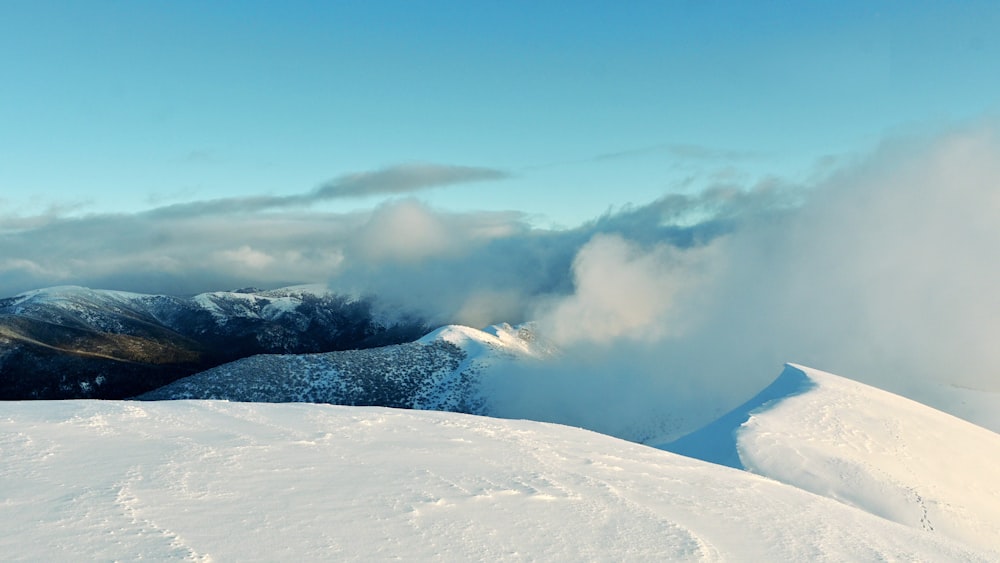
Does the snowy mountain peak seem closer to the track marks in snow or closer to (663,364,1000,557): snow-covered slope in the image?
(663,364,1000,557): snow-covered slope

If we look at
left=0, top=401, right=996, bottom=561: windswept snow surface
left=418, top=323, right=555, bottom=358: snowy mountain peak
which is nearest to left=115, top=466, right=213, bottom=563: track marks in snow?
left=0, top=401, right=996, bottom=561: windswept snow surface

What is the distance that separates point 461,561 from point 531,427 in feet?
40.0

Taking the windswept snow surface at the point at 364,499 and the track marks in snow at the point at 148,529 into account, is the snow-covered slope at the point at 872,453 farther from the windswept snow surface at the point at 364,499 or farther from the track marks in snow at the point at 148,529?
the track marks in snow at the point at 148,529

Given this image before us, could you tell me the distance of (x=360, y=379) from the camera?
10219 cm

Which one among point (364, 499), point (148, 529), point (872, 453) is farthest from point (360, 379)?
point (148, 529)

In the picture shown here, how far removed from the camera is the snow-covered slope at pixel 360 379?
96375mm

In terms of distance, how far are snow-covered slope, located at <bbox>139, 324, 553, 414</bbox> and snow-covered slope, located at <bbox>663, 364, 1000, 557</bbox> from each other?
67428 mm

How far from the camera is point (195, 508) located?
9781 mm

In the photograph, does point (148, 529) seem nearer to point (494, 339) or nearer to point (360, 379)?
point (360, 379)

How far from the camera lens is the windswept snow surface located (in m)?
8.88

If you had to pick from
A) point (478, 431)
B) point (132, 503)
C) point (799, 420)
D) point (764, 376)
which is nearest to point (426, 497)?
point (132, 503)

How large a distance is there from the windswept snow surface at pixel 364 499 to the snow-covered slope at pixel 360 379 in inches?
3106

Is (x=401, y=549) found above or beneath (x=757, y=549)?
above

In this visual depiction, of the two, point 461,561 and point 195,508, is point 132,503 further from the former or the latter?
point 461,561
